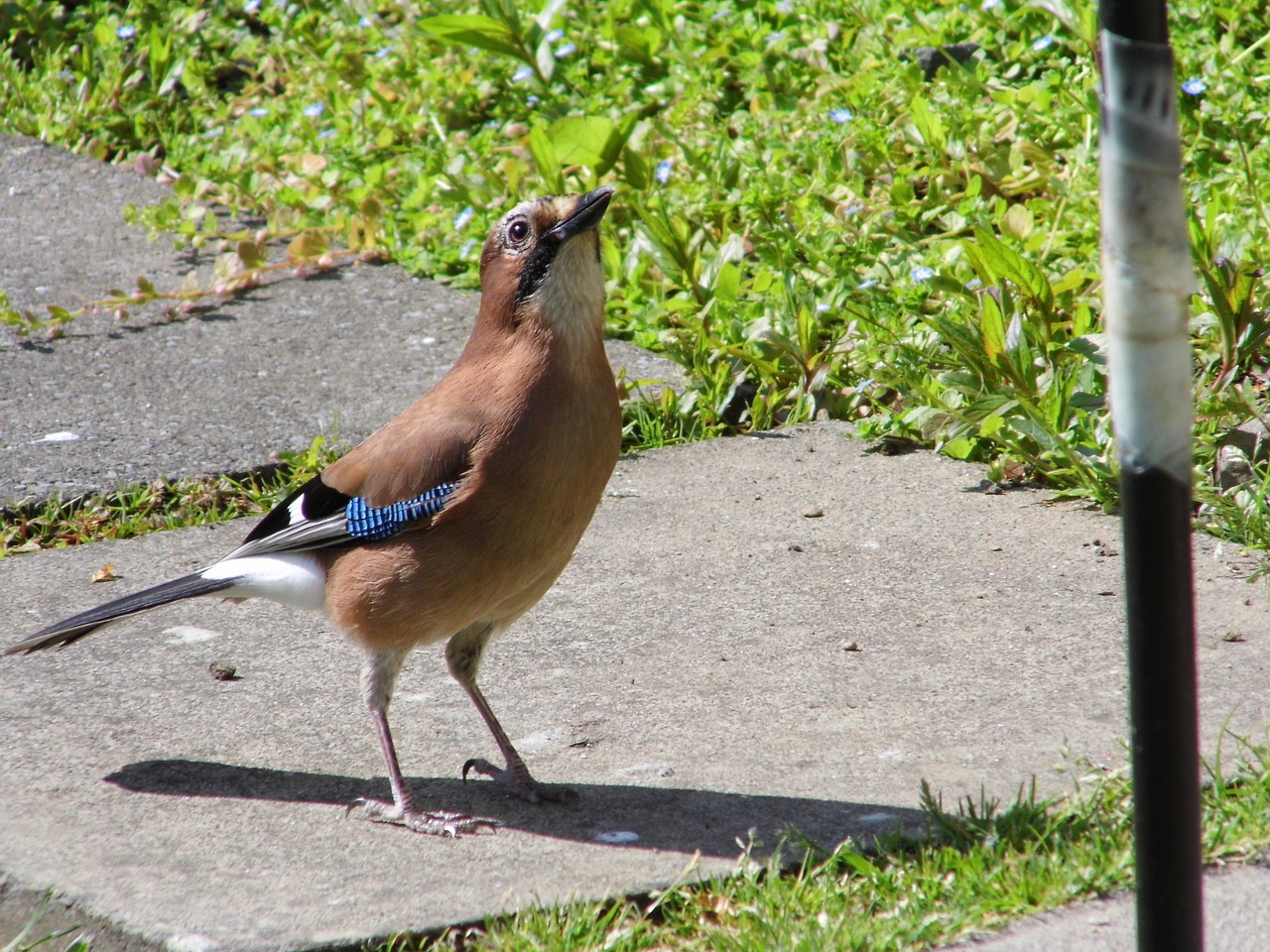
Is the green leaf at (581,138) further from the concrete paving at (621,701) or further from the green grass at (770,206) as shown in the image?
the concrete paving at (621,701)

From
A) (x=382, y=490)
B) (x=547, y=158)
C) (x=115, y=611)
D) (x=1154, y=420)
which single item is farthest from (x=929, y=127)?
(x=1154, y=420)

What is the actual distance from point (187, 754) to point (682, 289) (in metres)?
3.30

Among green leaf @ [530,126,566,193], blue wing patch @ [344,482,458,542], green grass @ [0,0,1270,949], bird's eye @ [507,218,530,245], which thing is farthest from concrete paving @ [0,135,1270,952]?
green leaf @ [530,126,566,193]

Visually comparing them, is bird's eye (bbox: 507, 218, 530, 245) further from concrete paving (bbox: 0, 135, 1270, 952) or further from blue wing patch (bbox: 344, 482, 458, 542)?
concrete paving (bbox: 0, 135, 1270, 952)

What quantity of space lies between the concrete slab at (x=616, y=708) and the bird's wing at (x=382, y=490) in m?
0.46

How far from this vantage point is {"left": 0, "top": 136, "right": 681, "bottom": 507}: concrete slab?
5387 mm

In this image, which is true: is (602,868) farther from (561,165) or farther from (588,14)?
(588,14)

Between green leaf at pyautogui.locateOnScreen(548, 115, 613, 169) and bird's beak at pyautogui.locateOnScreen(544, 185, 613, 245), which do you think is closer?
bird's beak at pyautogui.locateOnScreen(544, 185, 613, 245)

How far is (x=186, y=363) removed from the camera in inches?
242

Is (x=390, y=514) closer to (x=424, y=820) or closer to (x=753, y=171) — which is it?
(x=424, y=820)

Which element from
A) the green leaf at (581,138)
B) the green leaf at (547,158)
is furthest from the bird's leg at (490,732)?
the green leaf at (581,138)

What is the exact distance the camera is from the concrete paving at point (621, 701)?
3.00 m

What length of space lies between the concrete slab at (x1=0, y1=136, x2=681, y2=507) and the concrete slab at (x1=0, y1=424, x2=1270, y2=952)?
62 cm

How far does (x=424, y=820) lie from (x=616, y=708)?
0.67 metres
